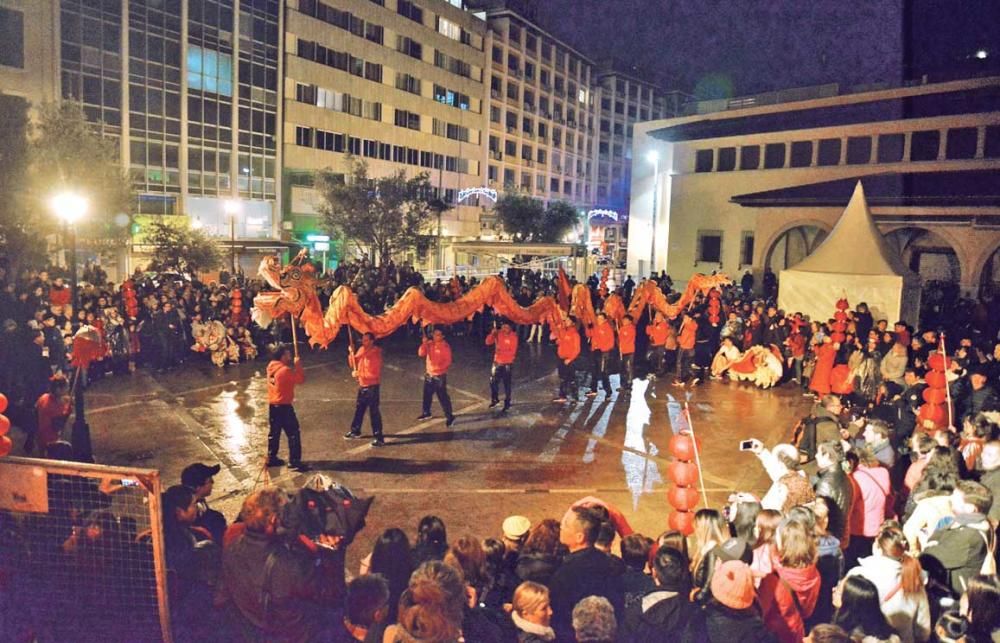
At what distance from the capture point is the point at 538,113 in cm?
6850

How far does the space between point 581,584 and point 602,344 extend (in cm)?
1026

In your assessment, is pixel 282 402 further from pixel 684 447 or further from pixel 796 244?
pixel 796 244

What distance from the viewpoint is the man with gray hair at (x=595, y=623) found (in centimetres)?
405

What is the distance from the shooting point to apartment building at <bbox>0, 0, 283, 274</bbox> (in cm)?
3081

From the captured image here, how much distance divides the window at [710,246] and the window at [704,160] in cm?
317

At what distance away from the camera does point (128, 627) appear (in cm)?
495

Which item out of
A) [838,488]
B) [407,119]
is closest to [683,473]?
[838,488]

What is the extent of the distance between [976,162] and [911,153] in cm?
262

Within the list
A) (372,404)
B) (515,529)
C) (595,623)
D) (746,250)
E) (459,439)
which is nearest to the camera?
(595,623)

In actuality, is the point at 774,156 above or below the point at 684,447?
above

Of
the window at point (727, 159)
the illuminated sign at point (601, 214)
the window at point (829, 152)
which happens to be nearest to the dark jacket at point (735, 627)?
the window at point (829, 152)

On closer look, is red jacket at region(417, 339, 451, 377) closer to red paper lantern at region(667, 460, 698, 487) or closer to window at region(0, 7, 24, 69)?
red paper lantern at region(667, 460, 698, 487)

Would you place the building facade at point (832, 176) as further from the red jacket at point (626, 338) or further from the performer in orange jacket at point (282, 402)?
the performer in orange jacket at point (282, 402)

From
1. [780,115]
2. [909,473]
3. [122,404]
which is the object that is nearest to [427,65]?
[780,115]
